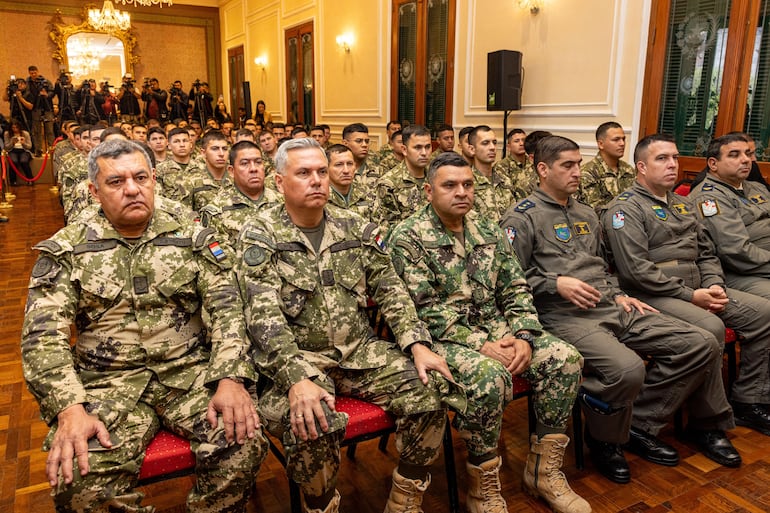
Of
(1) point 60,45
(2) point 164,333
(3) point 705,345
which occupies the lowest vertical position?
(3) point 705,345

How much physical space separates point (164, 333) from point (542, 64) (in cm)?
517

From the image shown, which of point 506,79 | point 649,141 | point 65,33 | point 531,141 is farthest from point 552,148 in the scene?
point 65,33

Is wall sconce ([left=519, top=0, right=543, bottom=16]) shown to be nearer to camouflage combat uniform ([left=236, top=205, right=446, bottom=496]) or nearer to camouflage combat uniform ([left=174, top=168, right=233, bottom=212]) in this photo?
camouflage combat uniform ([left=174, top=168, right=233, bottom=212])

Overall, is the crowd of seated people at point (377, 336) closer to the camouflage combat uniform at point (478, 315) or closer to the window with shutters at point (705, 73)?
the camouflage combat uniform at point (478, 315)

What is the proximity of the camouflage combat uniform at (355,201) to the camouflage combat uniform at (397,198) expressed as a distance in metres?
0.08

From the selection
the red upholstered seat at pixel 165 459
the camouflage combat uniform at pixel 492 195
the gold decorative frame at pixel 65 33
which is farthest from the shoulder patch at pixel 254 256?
the gold decorative frame at pixel 65 33

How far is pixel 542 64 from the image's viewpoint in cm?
582

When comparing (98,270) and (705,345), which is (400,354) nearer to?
(98,270)

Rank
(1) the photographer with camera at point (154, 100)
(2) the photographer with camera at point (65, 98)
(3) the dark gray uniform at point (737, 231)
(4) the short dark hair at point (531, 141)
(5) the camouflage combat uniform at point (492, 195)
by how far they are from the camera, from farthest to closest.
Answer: (1) the photographer with camera at point (154, 100), (2) the photographer with camera at point (65, 98), (4) the short dark hair at point (531, 141), (5) the camouflage combat uniform at point (492, 195), (3) the dark gray uniform at point (737, 231)

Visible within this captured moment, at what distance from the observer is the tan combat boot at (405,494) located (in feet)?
6.04

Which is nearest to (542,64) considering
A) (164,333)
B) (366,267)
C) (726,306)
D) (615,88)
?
(615,88)

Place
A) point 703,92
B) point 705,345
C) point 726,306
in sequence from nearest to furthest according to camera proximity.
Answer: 1. point 705,345
2. point 726,306
3. point 703,92

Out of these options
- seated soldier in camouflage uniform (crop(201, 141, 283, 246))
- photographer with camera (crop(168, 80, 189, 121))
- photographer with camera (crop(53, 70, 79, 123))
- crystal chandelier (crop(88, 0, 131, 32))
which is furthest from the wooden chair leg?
photographer with camera (crop(168, 80, 189, 121))

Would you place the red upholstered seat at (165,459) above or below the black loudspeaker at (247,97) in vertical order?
below
